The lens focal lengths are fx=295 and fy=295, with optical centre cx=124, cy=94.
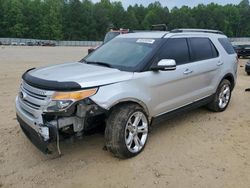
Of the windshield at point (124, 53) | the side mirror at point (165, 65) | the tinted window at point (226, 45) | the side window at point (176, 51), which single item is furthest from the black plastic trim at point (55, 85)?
the tinted window at point (226, 45)

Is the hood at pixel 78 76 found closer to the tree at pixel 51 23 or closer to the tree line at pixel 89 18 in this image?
the tree line at pixel 89 18

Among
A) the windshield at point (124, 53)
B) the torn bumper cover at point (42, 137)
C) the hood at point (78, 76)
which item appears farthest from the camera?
the windshield at point (124, 53)

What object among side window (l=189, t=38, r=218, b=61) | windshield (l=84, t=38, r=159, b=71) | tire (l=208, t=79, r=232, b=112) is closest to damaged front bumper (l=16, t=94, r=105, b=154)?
windshield (l=84, t=38, r=159, b=71)

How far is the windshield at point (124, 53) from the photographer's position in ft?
15.0

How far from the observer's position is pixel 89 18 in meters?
103

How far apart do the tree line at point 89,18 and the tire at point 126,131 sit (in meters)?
86.6

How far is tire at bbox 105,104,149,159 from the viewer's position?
3.99m

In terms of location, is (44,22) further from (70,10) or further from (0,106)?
(0,106)

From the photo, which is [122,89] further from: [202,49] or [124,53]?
[202,49]

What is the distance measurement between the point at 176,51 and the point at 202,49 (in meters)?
0.94

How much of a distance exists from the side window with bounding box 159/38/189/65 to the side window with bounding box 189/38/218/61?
0.22 metres

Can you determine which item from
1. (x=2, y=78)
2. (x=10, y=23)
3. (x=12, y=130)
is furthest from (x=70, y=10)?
(x=12, y=130)

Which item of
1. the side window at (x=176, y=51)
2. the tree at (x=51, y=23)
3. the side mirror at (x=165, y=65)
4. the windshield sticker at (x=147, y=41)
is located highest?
the windshield sticker at (x=147, y=41)

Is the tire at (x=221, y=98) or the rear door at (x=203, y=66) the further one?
the tire at (x=221, y=98)
